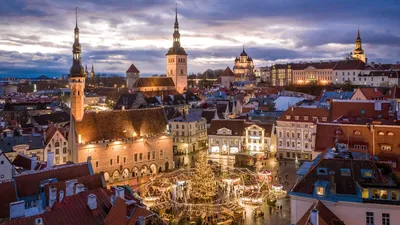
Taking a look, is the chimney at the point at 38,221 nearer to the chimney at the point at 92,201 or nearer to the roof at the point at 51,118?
the chimney at the point at 92,201

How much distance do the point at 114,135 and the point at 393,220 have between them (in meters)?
33.5

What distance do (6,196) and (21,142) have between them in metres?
22.7

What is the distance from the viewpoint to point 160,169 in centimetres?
5056

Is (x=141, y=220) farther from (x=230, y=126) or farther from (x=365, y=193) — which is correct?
(x=230, y=126)

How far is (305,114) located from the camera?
55.2 meters

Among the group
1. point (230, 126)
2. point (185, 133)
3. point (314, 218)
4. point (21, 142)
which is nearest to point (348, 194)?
point (314, 218)

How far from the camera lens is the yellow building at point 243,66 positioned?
7367 inches

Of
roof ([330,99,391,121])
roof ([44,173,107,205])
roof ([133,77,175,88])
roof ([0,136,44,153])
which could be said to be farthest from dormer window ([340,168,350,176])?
roof ([133,77,175,88])

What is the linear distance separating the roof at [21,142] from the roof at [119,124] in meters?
5.72

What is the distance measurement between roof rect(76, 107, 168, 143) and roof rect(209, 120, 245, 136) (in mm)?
8386

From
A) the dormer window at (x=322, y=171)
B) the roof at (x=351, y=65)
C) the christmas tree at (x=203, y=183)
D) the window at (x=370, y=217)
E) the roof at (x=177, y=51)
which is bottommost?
the christmas tree at (x=203, y=183)

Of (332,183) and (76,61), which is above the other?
(76,61)

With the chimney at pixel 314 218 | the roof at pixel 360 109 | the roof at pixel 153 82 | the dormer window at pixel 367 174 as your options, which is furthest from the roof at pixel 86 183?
the roof at pixel 153 82

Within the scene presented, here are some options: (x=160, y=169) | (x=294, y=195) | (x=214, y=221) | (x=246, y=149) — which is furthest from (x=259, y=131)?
(x=294, y=195)
